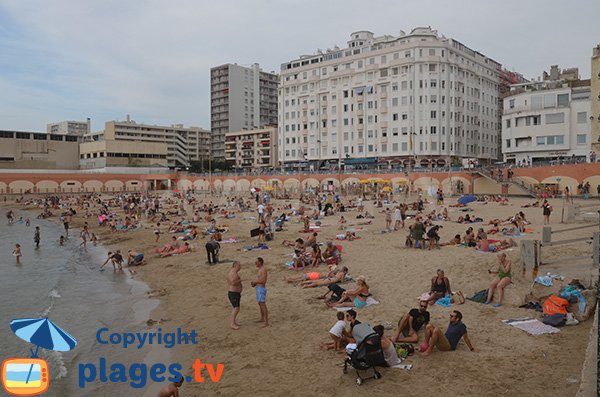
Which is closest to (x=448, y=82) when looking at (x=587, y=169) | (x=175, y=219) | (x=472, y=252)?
(x=587, y=169)

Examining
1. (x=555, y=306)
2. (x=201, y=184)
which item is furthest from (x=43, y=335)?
(x=201, y=184)

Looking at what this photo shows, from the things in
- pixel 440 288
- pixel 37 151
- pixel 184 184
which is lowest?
pixel 440 288

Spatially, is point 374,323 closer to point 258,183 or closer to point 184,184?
point 258,183

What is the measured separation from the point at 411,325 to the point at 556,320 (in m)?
2.94

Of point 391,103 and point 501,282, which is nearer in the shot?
point 501,282

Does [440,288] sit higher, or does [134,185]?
[134,185]

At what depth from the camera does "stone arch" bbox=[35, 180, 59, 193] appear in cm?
7256

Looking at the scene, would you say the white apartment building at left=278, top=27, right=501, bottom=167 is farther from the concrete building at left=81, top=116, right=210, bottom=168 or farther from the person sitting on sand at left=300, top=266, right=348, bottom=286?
the person sitting on sand at left=300, top=266, right=348, bottom=286

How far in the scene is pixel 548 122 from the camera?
166ft

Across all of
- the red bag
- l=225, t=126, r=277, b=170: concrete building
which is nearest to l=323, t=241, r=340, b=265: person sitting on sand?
the red bag

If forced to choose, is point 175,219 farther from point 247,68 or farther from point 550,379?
point 247,68

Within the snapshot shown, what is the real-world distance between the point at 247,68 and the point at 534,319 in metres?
112

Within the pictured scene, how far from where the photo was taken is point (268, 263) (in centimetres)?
1711

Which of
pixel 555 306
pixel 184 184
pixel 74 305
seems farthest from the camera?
pixel 184 184
